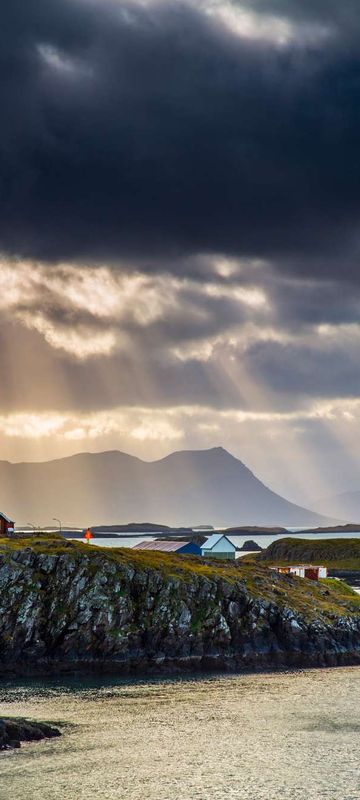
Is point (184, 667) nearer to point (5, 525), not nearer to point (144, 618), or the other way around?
point (144, 618)

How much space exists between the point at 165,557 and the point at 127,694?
48658 mm

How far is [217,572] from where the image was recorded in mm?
131250

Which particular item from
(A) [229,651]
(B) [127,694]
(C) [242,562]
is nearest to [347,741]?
(B) [127,694]

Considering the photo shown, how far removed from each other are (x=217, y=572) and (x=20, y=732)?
63.5m

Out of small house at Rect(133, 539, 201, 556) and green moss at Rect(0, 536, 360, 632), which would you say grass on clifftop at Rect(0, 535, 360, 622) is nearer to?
green moss at Rect(0, 536, 360, 632)

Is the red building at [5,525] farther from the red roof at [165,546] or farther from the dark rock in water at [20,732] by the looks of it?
the dark rock in water at [20,732]

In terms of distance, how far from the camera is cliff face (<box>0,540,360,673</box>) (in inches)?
4328

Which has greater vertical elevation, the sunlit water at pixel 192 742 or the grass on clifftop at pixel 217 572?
the grass on clifftop at pixel 217 572

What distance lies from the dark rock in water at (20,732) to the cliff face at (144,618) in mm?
32951

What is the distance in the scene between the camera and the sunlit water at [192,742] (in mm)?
58562

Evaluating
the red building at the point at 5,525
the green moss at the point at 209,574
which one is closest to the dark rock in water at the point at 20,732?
the green moss at the point at 209,574

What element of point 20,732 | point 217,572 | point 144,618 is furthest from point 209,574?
point 20,732

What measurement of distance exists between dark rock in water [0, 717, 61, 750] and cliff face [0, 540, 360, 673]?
108ft

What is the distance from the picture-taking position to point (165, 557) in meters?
142
